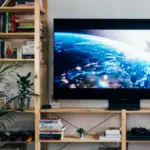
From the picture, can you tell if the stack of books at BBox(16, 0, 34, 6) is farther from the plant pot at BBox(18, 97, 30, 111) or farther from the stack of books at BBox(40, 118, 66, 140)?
the stack of books at BBox(40, 118, 66, 140)

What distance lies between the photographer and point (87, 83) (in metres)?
4.00

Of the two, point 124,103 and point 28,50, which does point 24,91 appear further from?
point 124,103

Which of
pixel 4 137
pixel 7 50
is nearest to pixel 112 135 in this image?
pixel 4 137

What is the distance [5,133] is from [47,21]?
1415 millimetres

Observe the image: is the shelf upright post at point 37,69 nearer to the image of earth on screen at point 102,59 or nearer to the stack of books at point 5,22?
the image of earth on screen at point 102,59

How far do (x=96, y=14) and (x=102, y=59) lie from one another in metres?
0.57

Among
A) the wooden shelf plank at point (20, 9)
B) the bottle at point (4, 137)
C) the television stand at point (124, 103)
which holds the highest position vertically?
the wooden shelf plank at point (20, 9)

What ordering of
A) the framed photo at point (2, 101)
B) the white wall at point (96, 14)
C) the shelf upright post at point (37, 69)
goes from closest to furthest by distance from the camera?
the shelf upright post at point (37, 69) → the framed photo at point (2, 101) → the white wall at point (96, 14)

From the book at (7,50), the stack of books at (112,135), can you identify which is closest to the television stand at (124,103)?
the stack of books at (112,135)

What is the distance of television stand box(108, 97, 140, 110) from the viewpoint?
3904 mm

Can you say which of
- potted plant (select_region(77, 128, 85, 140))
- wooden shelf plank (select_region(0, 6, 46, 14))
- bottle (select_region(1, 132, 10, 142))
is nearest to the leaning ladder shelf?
wooden shelf plank (select_region(0, 6, 46, 14))

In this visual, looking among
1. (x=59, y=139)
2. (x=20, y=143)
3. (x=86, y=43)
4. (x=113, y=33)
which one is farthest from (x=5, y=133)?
(x=113, y=33)

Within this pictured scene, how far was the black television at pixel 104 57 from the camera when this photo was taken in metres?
3.98

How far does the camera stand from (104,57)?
3998 mm
